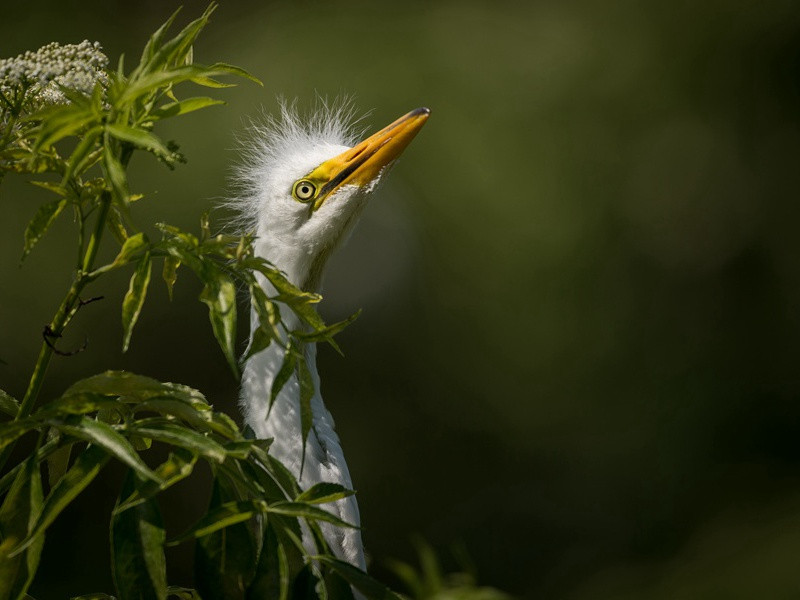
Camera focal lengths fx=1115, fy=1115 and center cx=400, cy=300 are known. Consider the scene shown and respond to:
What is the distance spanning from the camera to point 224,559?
2.66 ft

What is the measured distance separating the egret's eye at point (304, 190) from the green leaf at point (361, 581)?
1221 millimetres

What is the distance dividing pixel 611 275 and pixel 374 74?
1.77m

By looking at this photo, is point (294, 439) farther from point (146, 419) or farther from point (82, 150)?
point (82, 150)

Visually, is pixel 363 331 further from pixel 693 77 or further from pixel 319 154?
pixel 319 154

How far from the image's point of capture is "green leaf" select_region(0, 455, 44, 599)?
0.78 m

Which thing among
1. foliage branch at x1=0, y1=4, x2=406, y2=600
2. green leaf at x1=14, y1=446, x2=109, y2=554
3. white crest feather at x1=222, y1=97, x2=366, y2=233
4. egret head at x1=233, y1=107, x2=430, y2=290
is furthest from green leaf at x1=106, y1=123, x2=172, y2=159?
white crest feather at x1=222, y1=97, x2=366, y2=233

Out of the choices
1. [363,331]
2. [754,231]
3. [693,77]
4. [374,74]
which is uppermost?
[374,74]

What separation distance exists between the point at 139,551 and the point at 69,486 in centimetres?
7

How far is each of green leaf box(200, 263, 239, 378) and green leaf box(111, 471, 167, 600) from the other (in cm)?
12

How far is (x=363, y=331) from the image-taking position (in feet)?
17.4

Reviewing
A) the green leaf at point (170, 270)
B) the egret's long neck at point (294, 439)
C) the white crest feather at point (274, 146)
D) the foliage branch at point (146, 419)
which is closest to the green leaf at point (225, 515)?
A: the foliage branch at point (146, 419)

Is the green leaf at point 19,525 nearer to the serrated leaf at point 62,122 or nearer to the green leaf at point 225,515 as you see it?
the green leaf at point 225,515

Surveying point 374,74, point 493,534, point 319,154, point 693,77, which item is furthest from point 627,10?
point 319,154

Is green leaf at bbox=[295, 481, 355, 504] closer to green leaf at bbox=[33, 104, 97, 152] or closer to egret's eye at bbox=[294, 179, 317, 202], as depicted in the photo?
green leaf at bbox=[33, 104, 97, 152]
